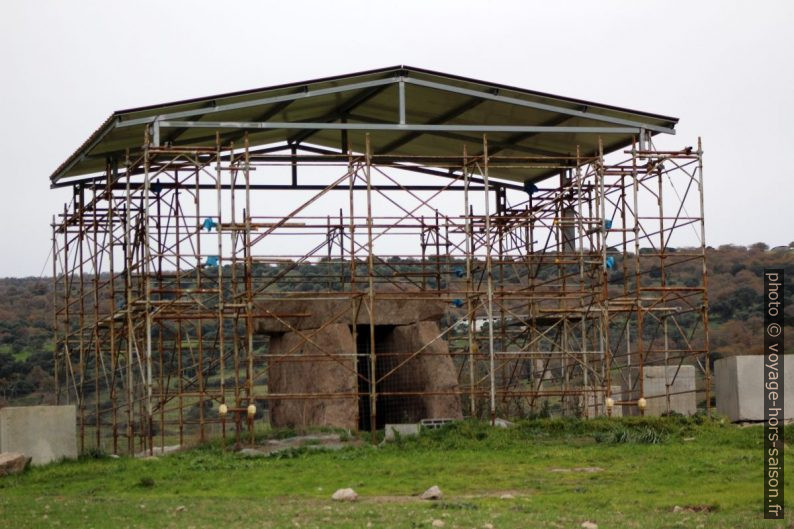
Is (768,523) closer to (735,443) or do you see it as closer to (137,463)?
(735,443)

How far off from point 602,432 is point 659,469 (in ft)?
16.4

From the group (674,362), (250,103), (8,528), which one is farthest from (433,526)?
(674,362)

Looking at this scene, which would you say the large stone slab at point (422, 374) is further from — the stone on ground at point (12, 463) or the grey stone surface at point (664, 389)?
the stone on ground at point (12, 463)

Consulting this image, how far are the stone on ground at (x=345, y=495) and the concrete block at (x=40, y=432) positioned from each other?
8.74 metres

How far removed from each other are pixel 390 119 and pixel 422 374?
639 centimetres

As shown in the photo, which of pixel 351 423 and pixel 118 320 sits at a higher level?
pixel 118 320

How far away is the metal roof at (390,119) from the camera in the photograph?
30.8 meters

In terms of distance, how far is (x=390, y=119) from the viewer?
35062 mm

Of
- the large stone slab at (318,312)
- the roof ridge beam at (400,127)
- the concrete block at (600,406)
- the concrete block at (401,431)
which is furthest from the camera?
the concrete block at (600,406)

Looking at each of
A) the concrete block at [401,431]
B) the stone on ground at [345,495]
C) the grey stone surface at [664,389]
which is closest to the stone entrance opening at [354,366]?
the concrete block at [401,431]

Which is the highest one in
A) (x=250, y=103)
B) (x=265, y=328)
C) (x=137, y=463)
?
Result: (x=250, y=103)

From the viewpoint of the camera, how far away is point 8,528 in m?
18.2

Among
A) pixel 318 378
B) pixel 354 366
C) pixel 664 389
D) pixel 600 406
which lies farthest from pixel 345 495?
pixel 664 389

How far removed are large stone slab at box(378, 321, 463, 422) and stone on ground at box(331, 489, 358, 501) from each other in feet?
35.9
